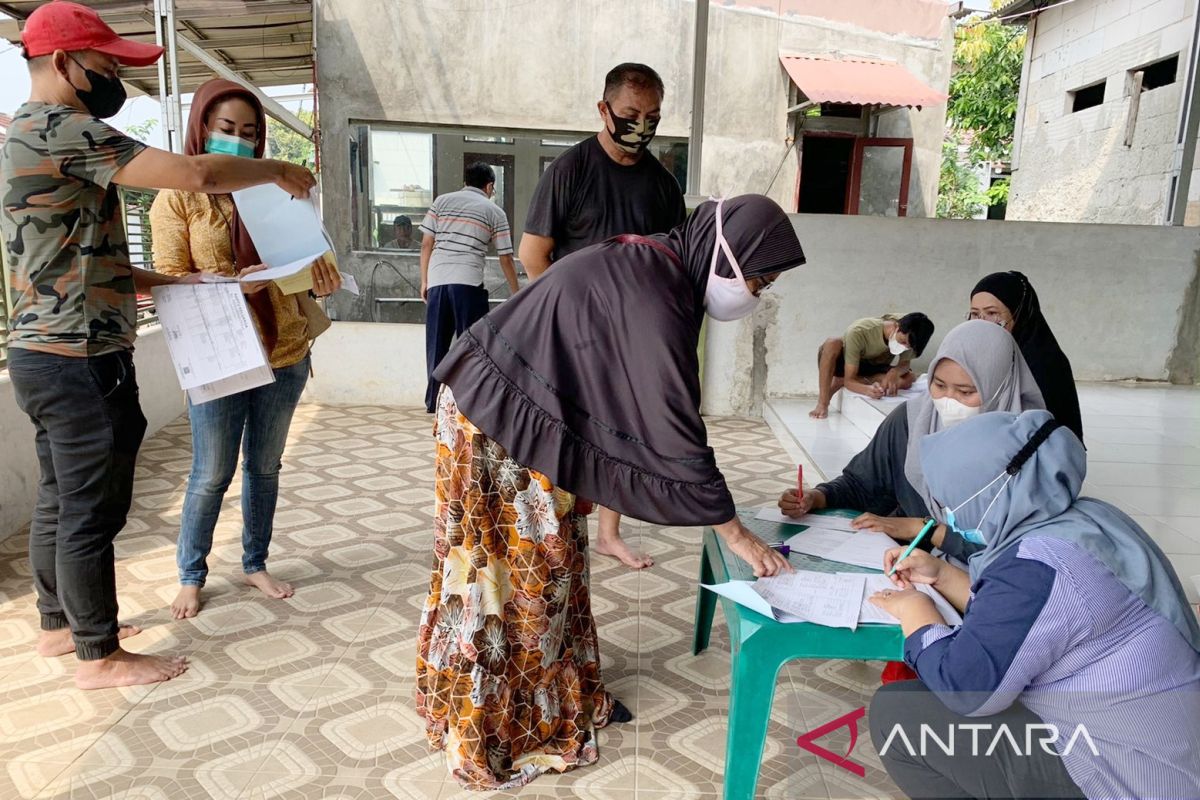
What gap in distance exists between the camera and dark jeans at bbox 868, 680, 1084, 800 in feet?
4.43

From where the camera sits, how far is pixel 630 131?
2.83 metres

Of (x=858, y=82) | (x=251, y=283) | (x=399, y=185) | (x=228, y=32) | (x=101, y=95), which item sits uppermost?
(x=858, y=82)

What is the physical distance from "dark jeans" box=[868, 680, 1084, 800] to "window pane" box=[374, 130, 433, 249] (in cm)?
844

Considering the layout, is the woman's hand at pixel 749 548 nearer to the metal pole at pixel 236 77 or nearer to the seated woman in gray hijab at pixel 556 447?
the seated woman in gray hijab at pixel 556 447

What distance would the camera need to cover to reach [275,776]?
73.9 inches

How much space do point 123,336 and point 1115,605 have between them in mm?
2161

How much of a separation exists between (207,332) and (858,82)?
8.18m

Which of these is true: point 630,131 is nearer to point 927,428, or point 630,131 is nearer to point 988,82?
point 927,428

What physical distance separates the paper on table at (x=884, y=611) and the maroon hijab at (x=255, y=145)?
6.02 feet

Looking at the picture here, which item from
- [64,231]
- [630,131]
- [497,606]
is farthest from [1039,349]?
[64,231]

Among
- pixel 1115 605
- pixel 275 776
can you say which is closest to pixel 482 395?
pixel 275 776

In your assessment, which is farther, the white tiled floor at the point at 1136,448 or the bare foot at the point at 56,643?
the white tiled floor at the point at 1136,448

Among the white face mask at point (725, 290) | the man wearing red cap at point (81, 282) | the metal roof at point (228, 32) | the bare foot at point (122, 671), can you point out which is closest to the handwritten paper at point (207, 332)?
the man wearing red cap at point (81, 282)

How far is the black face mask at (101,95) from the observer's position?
1.94m
